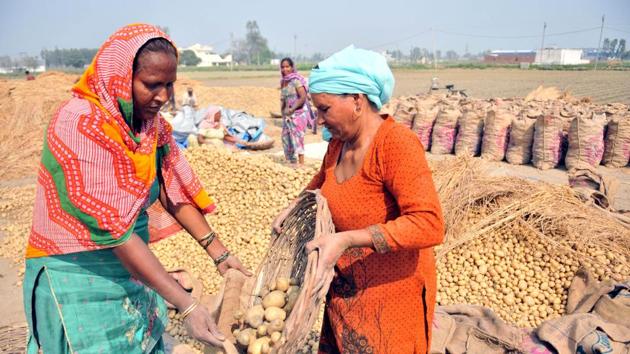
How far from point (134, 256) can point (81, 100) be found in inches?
19.4

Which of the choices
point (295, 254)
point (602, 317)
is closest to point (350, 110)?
point (295, 254)

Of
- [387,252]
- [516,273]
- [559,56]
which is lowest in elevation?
[516,273]

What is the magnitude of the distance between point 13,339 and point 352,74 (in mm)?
2603

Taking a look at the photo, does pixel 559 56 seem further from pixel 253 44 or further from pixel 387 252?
pixel 387 252

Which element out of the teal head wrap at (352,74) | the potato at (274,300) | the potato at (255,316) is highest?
the teal head wrap at (352,74)

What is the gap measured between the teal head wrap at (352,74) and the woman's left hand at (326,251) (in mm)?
486

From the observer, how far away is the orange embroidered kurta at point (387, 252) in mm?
1381

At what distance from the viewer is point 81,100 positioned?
1.34 metres

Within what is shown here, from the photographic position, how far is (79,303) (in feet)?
4.78

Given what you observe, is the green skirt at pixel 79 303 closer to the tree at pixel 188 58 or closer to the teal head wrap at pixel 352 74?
the teal head wrap at pixel 352 74

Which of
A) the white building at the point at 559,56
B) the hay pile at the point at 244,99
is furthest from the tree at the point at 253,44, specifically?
the hay pile at the point at 244,99

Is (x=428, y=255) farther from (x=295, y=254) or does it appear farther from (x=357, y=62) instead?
Result: (x=357, y=62)

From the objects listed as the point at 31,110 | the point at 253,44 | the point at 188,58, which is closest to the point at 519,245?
the point at 31,110

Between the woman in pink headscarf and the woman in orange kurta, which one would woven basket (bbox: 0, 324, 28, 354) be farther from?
the woman in pink headscarf
